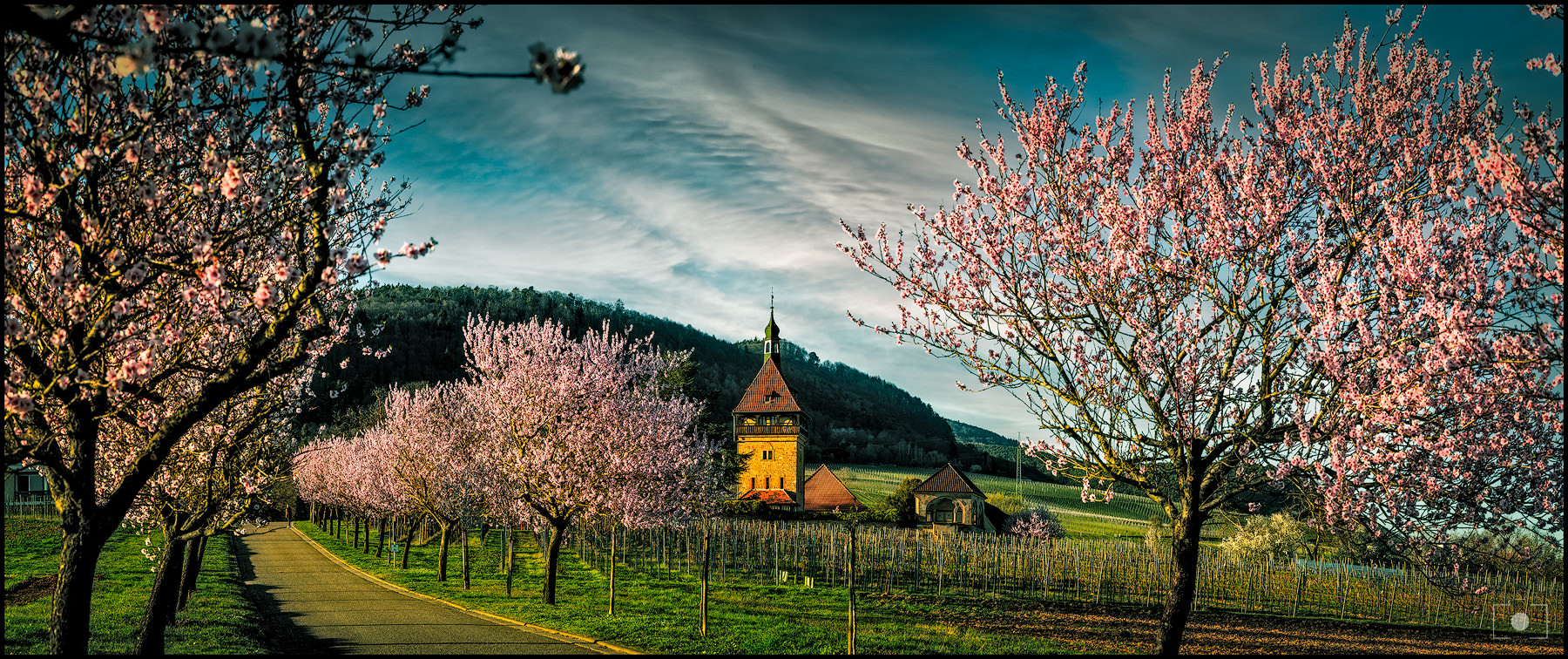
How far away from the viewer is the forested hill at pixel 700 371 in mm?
116812

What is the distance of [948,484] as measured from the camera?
57812mm

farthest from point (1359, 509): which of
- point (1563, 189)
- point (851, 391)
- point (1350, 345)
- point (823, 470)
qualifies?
point (851, 391)

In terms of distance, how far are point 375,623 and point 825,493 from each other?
56.8 meters

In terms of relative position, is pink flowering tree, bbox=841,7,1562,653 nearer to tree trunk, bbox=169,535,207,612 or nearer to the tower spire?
tree trunk, bbox=169,535,207,612

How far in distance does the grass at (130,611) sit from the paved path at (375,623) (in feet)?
2.41

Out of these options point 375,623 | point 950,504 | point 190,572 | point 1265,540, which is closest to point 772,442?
point 950,504

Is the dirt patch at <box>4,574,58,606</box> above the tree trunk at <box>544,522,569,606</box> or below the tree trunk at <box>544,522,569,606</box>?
below

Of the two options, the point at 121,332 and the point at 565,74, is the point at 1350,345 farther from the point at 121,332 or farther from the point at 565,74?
the point at 121,332

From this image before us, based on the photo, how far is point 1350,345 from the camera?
778cm

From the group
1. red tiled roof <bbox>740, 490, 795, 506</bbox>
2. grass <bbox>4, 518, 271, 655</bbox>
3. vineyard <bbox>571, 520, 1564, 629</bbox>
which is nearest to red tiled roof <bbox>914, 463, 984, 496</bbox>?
red tiled roof <bbox>740, 490, 795, 506</bbox>

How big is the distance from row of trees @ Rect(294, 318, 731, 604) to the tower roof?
40143 mm

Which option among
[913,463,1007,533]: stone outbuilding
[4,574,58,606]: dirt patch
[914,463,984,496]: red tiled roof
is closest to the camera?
[4,574,58,606]: dirt patch

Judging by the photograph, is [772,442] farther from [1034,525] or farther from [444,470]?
[444,470]

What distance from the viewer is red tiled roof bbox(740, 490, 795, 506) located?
205 feet
